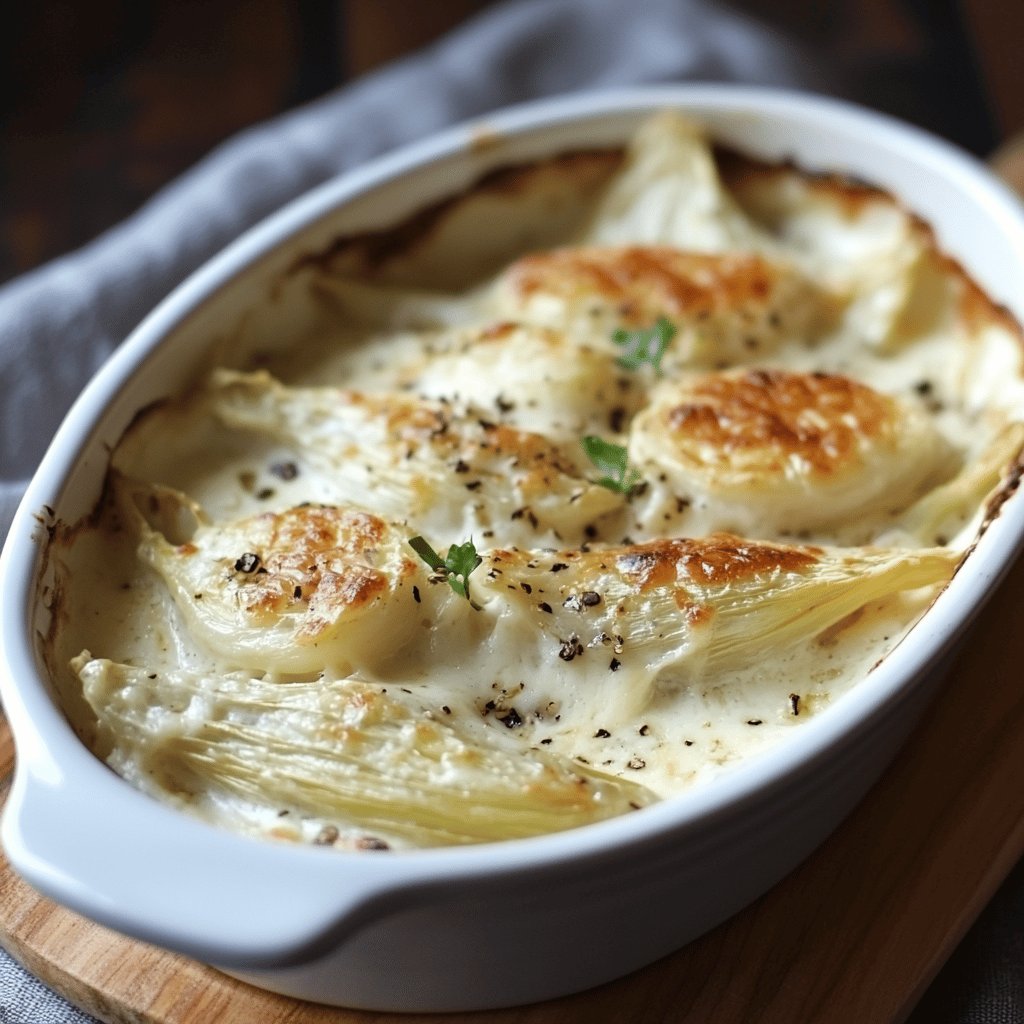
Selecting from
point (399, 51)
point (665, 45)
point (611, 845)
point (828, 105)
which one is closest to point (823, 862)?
point (611, 845)

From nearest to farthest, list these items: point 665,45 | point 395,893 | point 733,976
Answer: point 395,893
point 733,976
point 665,45

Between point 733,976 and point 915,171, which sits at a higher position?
point 915,171

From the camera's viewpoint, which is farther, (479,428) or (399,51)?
(399,51)

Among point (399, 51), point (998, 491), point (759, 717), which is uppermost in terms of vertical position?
point (998, 491)

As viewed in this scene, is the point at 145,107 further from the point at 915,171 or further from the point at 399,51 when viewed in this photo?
the point at 915,171

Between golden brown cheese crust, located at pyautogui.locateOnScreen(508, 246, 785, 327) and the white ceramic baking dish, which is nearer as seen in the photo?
the white ceramic baking dish

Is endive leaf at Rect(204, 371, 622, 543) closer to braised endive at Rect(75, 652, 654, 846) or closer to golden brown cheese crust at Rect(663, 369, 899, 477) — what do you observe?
golden brown cheese crust at Rect(663, 369, 899, 477)

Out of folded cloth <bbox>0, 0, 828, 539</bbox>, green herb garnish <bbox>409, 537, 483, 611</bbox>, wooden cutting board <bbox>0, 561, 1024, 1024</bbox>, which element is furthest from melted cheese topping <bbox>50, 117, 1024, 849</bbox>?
folded cloth <bbox>0, 0, 828, 539</bbox>

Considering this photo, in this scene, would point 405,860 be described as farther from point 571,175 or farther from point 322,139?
point 322,139
